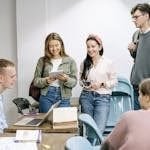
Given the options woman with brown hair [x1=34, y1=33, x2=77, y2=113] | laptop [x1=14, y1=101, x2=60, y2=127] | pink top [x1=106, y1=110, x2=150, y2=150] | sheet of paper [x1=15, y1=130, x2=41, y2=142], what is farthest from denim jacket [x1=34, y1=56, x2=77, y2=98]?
pink top [x1=106, y1=110, x2=150, y2=150]

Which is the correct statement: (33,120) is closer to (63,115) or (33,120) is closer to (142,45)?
(63,115)

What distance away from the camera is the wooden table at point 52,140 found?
2438 millimetres

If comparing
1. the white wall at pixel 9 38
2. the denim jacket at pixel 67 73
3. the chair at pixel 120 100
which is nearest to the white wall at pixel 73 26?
the white wall at pixel 9 38

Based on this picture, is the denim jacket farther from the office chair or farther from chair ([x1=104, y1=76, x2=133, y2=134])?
the office chair

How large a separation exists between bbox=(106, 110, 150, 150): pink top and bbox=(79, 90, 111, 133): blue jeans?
1750 millimetres

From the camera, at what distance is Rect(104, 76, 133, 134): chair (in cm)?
438

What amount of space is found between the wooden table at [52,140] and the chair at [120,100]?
1.65m

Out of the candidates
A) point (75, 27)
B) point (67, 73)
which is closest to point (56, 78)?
point (67, 73)

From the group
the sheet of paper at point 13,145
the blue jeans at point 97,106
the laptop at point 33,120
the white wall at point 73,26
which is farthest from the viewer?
the white wall at point 73,26

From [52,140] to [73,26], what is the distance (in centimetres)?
276

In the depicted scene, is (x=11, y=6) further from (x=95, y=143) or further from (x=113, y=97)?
(x=95, y=143)

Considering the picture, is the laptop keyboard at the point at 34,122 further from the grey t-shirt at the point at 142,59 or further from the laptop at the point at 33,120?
the grey t-shirt at the point at 142,59

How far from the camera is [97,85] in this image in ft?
12.9

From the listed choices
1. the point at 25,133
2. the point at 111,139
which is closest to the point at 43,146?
the point at 25,133
